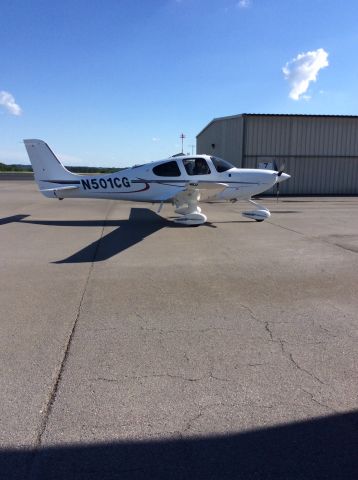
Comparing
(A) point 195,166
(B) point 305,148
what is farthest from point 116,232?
(B) point 305,148

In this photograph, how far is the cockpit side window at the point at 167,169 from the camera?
39.7 ft

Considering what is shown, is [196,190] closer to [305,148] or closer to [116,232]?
[116,232]

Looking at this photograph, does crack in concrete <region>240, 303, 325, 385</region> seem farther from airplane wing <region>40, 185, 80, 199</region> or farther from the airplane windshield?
airplane wing <region>40, 185, 80, 199</region>

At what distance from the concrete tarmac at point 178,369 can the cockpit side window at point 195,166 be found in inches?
218

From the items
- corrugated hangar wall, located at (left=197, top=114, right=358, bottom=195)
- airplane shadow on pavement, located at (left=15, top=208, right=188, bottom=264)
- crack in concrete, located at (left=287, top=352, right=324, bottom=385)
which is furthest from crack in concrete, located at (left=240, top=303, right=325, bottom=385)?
corrugated hangar wall, located at (left=197, top=114, right=358, bottom=195)

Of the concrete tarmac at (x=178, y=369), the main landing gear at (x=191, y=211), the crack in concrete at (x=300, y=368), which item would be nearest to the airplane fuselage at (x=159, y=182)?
the main landing gear at (x=191, y=211)

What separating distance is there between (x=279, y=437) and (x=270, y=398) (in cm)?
42

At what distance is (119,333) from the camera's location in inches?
155

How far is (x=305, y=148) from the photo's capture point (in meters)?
26.1

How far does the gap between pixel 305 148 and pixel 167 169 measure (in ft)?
56.2

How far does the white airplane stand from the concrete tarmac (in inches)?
210

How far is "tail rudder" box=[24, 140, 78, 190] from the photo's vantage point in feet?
42.5

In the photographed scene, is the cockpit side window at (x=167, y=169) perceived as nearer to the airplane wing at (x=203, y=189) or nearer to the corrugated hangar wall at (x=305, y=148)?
the airplane wing at (x=203, y=189)

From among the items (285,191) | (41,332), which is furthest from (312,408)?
(285,191)
